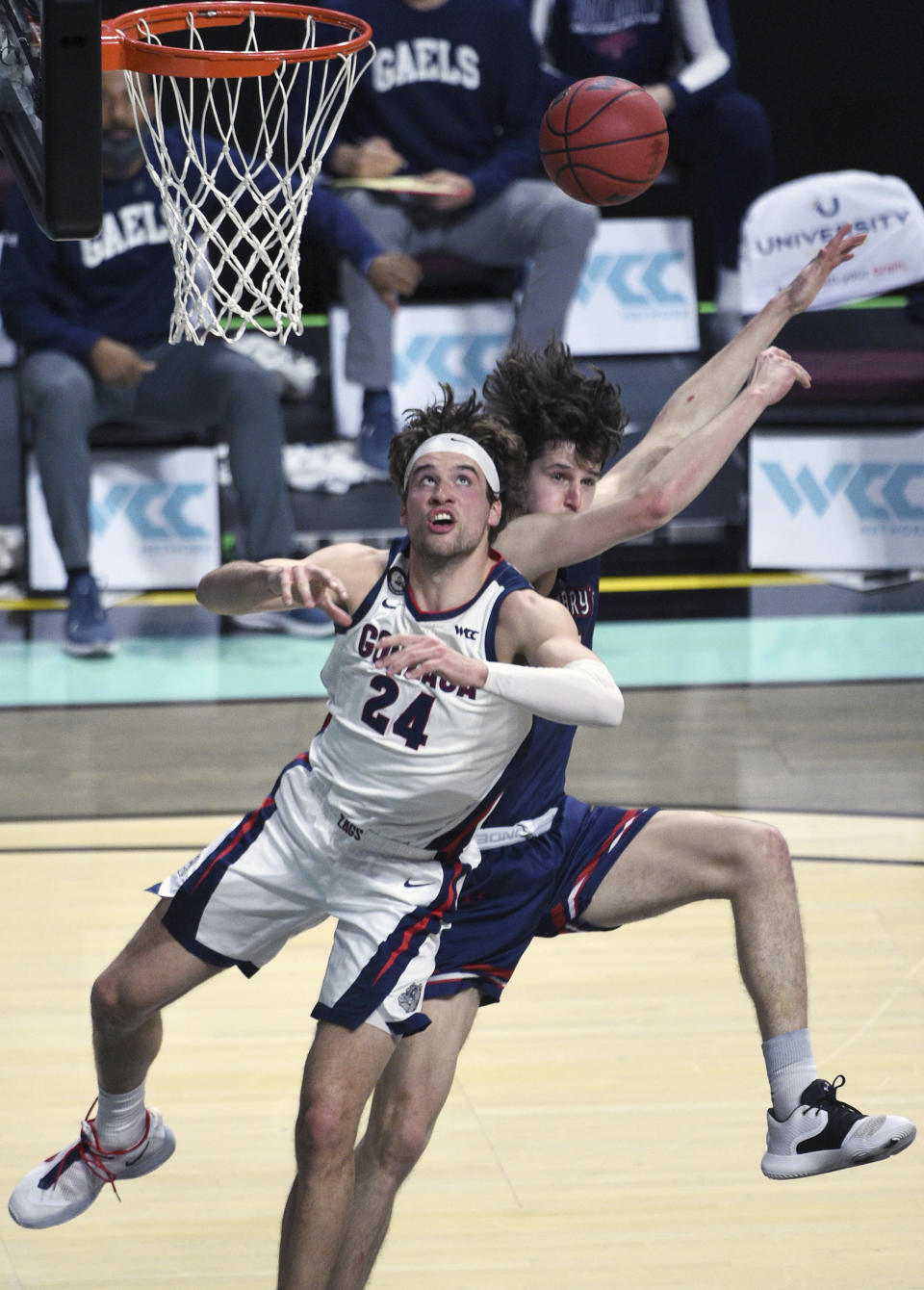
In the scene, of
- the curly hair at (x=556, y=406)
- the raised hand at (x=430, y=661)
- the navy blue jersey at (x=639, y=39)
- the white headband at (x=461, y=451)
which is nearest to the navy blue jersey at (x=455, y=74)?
the navy blue jersey at (x=639, y=39)

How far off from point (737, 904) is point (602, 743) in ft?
10.8

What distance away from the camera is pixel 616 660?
779 cm

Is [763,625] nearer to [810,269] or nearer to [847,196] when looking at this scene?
[847,196]

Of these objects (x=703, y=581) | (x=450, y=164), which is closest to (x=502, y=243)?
(x=450, y=164)

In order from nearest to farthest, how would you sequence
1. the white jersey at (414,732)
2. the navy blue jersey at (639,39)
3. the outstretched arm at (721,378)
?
the white jersey at (414,732) → the outstretched arm at (721,378) → the navy blue jersey at (639,39)

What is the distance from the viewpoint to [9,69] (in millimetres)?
2928

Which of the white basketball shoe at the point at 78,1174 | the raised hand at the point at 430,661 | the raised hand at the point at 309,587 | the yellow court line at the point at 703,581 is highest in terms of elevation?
the raised hand at the point at 309,587

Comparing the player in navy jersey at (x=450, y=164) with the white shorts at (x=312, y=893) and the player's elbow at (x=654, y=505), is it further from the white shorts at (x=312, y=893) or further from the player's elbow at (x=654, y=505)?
the white shorts at (x=312, y=893)

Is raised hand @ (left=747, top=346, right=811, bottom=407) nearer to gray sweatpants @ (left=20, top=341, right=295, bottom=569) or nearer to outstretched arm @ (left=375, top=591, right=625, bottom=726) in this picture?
outstretched arm @ (left=375, top=591, right=625, bottom=726)

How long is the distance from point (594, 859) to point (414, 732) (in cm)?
58

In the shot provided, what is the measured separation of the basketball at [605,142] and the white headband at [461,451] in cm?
110

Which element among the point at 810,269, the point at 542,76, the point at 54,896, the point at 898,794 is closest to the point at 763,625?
the point at 898,794

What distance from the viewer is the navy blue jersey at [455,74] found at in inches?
332

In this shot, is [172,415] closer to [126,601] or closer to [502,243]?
[126,601]
